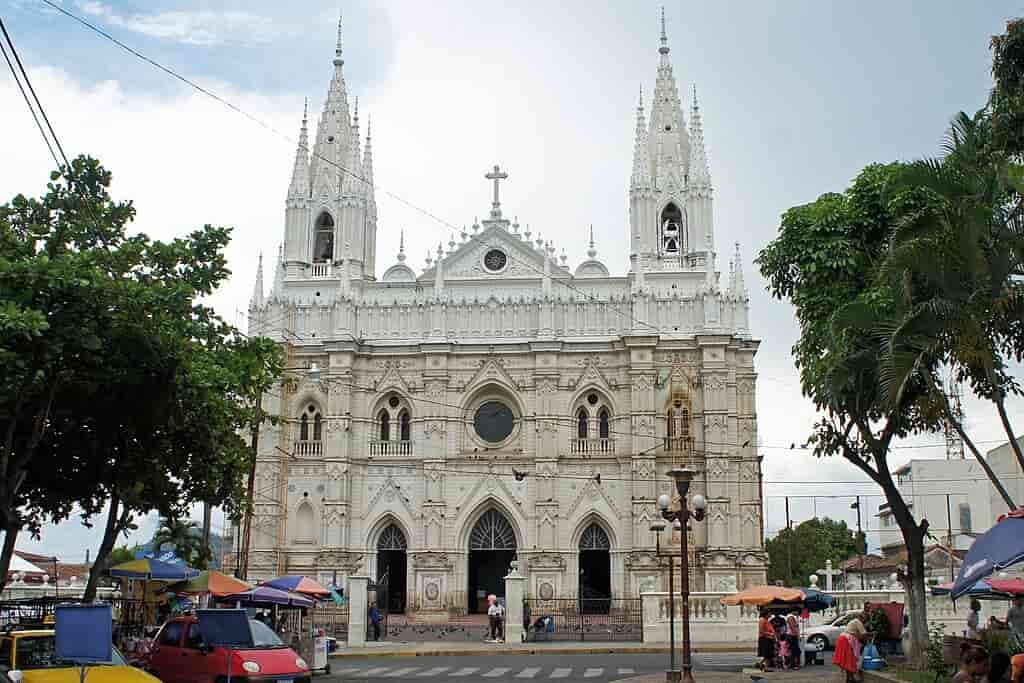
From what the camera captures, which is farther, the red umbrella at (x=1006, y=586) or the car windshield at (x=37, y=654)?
the red umbrella at (x=1006, y=586)

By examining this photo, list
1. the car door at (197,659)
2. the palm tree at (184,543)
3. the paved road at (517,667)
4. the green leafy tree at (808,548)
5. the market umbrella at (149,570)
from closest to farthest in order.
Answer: the car door at (197,659)
the paved road at (517,667)
the market umbrella at (149,570)
the palm tree at (184,543)
the green leafy tree at (808,548)

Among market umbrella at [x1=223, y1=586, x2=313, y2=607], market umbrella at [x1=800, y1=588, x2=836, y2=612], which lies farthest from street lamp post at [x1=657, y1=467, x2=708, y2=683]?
market umbrella at [x1=223, y1=586, x2=313, y2=607]

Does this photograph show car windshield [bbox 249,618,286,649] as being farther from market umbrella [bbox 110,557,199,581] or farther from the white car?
the white car

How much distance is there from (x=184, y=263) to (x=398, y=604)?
25975mm

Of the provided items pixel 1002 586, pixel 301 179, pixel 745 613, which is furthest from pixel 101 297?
pixel 301 179

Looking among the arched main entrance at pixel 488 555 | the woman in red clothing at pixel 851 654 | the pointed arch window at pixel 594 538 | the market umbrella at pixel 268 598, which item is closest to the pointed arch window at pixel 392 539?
the arched main entrance at pixel 488 555

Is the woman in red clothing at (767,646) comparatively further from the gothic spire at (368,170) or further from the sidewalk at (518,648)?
the gothic spire at (368,170)

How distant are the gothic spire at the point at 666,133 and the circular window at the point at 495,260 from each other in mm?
6769

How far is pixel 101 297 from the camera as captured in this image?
1569 cm

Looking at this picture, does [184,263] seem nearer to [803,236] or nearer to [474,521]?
[803,236]

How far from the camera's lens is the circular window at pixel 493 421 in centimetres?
4278

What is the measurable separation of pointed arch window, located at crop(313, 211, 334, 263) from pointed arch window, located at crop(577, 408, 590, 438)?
11.9m

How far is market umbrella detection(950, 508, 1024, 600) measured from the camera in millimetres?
11591

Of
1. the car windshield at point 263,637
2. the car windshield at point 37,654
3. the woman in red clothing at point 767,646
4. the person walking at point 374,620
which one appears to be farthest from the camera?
the person walking at point 374,620
